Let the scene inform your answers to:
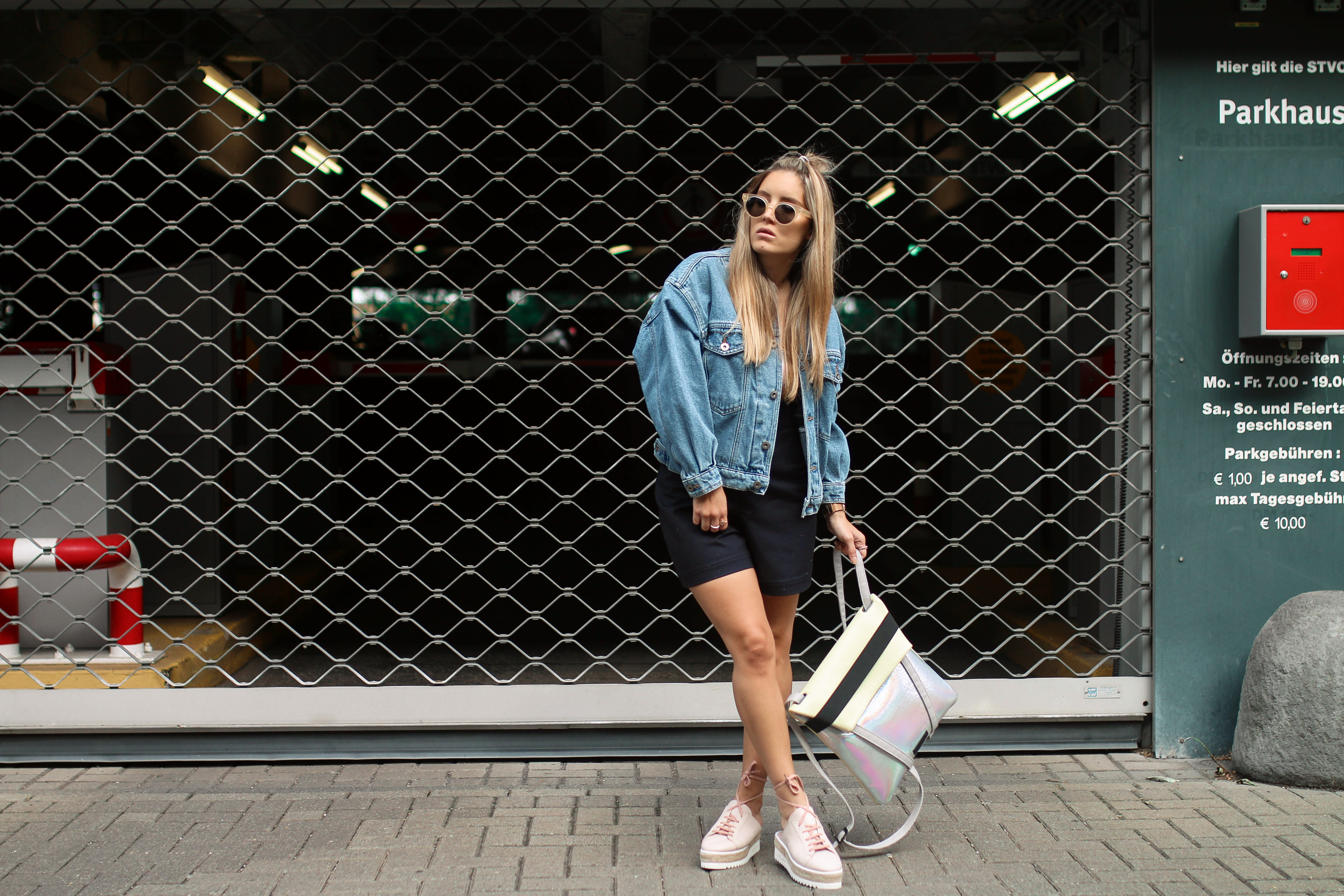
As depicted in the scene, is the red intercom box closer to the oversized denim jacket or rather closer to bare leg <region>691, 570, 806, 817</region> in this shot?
the oversized denim jacket

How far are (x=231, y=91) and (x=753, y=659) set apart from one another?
345cm

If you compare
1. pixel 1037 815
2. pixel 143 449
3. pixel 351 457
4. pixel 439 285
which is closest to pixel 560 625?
pixel 143 449

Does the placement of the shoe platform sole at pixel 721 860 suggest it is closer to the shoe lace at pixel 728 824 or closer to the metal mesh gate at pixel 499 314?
the shoe lace at pixel 728 824

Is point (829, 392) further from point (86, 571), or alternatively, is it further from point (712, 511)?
point (86, 571)

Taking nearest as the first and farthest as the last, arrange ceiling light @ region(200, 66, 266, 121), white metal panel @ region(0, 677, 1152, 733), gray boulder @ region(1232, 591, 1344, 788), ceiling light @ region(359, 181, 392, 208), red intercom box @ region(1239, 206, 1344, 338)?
1. gray boulder @ region(1232, 591, 1344, 788)
2. red intercom box @ region(1239, 206, 1344, 338)
3. white metal panel @ region(0, 677, 1152, 733)
4. ceiling light @ region(200, 66, 266, 121)
5. ceiling light @ region(359, 181, 392, 208)

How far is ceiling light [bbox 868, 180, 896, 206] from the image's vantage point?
354 inches

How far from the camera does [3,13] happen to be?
396 centimetres

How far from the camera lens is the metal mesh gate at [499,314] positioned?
4.07m

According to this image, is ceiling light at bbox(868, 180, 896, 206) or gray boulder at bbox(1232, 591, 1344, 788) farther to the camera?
ceiling light at bbox(868, 180, 896, 206)

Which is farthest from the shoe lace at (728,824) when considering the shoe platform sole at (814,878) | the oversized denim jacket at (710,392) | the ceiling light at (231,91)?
the ceiling light at (231,91)

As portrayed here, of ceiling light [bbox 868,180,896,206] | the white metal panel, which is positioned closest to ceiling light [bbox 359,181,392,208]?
ceiling light [bbox 868,180,896,206]

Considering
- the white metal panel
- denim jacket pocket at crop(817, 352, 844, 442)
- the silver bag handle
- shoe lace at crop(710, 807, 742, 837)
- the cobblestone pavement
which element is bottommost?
the cobblestone pavement

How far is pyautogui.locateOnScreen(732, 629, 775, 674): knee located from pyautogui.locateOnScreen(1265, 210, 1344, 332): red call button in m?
2.28

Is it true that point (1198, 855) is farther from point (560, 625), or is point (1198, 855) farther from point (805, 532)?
point (560, 625)
